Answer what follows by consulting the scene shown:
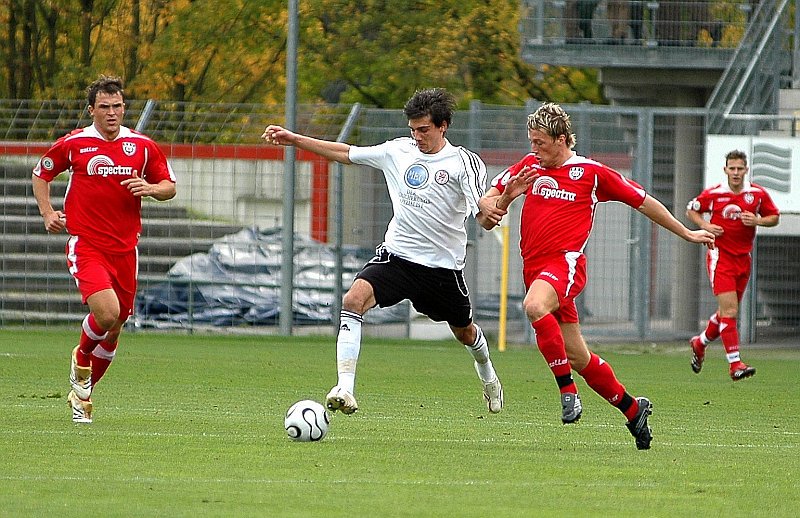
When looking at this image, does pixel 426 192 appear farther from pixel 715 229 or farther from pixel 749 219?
pixel 749 219

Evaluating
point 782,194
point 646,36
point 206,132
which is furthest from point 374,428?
point 646,36

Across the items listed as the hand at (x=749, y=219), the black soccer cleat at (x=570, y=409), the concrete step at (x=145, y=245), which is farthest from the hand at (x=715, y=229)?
the concrete step at (x=145, y=245)

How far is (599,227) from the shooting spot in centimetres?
2303

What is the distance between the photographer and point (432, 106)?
10.6 m

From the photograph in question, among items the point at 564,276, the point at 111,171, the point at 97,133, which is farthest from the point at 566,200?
the point at 97,133

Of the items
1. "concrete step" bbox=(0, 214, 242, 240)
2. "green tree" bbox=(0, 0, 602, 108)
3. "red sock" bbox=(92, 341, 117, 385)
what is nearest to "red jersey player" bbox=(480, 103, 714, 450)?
"red sock" bbox=(92, 341, 117, 385)

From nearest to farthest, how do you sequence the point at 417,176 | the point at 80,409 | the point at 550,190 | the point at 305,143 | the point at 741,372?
the point at 550,190 → the point at 305,143 → the point at 80,409 → the point at 417,176 → the point at 741,372

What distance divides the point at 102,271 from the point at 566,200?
3.21 metres

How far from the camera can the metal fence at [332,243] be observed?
894 inches

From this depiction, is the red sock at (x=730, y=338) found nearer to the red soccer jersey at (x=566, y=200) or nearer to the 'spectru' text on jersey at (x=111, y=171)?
the red soccer jersey at (x=566, y=200)

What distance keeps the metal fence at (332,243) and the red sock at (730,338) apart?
19.1ft

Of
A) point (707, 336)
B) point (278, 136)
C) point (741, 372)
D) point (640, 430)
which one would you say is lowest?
point (741, 372)

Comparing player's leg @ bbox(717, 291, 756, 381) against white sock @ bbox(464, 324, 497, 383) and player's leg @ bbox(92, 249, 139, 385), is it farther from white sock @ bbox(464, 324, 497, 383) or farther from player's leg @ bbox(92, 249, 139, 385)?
player's leg @ bbox(92, 249, 139, 385)

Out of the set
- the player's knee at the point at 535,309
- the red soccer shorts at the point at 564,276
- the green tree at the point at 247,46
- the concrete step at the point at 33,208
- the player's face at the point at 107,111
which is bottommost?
the player's knee at the point at 535,309
